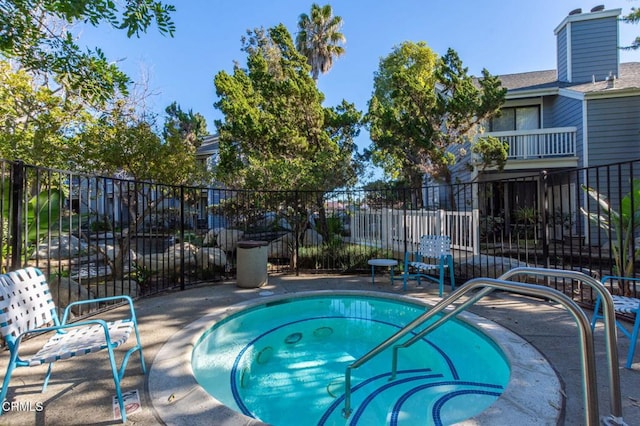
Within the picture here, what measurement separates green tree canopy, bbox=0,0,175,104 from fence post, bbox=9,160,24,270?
1.69 meters

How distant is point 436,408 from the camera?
2799 mm

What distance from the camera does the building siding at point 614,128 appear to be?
10.5 meters

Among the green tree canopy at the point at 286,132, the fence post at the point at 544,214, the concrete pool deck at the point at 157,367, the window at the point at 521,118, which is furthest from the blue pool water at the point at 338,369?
the window at the point at 521,118

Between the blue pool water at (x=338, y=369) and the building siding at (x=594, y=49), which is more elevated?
the building siding at (x=594, y=49)

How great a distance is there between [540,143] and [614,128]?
2.11 meters

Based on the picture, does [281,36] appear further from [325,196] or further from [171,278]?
[171,278]

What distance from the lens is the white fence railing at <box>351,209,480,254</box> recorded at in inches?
270

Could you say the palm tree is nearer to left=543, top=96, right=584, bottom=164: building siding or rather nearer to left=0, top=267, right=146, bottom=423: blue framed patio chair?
left=543, top=96, right=584, bottom=164: building siding

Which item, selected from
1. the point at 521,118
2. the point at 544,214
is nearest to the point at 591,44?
the point at 521,118

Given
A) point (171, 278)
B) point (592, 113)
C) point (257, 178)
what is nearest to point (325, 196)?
point (257, 178)

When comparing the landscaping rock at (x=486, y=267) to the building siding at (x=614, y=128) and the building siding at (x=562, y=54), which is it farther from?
the building siding at (x=562, y=54)

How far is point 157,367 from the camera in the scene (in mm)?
2943

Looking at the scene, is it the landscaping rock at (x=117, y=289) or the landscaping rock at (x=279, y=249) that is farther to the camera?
the landscaping rock at (x=279, y=249)

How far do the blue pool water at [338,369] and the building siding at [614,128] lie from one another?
34.2ft
